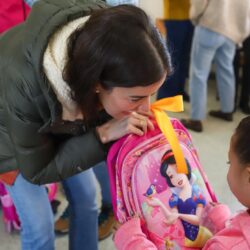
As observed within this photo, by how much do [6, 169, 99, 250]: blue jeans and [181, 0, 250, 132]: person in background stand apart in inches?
53.0

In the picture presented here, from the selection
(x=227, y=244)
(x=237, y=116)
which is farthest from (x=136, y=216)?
(x=237, y=116)

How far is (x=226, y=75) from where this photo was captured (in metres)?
2.66

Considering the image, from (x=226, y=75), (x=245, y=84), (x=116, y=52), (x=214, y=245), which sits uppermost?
(x=116, y=52)

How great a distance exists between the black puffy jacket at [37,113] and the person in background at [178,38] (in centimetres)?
152

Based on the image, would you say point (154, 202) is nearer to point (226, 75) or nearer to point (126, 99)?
point (126, 99)

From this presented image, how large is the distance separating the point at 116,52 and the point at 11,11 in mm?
970

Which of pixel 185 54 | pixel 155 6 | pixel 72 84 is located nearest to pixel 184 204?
pixel 72 84

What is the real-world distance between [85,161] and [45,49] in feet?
1.00

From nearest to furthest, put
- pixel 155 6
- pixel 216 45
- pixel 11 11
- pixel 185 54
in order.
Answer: pixel 11 11
pixel 216 45
pixel 185 54
pixel 155 6

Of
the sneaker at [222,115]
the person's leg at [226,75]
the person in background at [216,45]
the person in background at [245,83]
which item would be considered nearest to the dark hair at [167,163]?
the person in background at [216,45]

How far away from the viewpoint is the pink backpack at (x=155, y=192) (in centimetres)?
103

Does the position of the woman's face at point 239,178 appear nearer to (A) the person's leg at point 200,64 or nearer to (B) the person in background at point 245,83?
(A) the person's leg at point 200,64

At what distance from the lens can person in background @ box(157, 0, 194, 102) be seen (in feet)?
8.70

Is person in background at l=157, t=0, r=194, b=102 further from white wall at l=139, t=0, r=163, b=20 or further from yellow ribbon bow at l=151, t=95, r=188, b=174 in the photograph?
yellow ribbon bow at l=151, t=95, r=188, b=174
